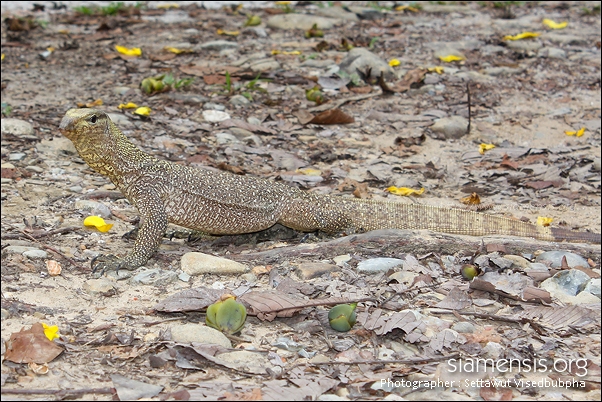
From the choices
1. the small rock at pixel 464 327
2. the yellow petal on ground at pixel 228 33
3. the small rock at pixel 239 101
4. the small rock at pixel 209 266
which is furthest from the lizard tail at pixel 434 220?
the yellow petal on ground at pixel 228 33

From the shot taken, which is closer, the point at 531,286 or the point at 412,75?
the point at 531,286

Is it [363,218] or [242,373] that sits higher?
[242,373]

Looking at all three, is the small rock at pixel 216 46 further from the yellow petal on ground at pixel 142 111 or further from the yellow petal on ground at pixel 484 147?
the yellow petal on ground at pixel 484 147

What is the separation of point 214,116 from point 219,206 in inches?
139

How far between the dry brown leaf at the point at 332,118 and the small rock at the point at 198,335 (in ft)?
19.1

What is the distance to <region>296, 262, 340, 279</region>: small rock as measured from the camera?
18.9 ft

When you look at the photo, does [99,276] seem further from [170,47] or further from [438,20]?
[438,20]

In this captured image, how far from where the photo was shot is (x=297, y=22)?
48.3 feet

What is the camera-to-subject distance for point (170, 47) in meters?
12.8

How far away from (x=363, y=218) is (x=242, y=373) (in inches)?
124

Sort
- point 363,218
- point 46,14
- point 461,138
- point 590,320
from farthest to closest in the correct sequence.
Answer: point 46,14 → point 461,138 → point 363,218 → point 590,320

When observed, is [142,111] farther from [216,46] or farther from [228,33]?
[228,33]

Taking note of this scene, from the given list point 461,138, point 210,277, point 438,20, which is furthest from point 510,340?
point 438,20

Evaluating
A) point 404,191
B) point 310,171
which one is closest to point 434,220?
point 404,191
